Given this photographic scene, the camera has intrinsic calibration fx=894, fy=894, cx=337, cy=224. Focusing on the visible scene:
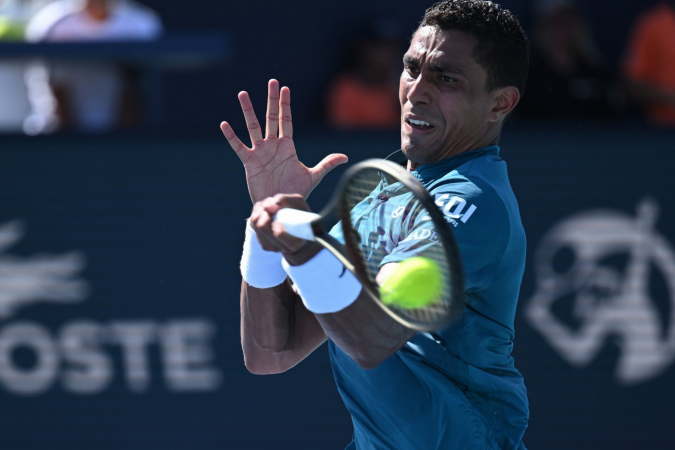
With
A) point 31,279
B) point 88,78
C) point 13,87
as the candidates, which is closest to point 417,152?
point 31,279

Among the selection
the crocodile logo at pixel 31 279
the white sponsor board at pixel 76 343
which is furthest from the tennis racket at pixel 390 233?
the crocodile logo at pixel 31 279

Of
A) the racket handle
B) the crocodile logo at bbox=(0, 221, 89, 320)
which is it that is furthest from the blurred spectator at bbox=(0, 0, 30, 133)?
the racket handle

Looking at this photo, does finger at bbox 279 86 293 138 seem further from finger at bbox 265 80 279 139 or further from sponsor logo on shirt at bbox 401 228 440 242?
sponsor logo on shirt at bbox 401 228 440 242

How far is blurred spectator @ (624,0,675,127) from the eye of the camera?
5.70 metres

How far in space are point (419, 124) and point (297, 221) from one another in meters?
0.60

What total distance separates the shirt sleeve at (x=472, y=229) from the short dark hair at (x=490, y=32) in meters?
0.35

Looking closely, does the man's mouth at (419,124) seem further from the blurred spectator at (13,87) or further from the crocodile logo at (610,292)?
the blurred spectator at (13,87)

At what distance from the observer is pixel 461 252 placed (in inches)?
77.4

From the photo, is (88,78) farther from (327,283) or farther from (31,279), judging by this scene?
(327,283)

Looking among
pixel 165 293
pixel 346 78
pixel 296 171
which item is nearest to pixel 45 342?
pixel 165 293

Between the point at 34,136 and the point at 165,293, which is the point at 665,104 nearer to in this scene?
the point at 165,293

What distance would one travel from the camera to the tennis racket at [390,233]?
1709mm

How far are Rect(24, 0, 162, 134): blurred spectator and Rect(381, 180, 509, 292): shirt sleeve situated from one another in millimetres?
3542

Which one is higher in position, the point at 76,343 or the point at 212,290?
the point at 212,290
